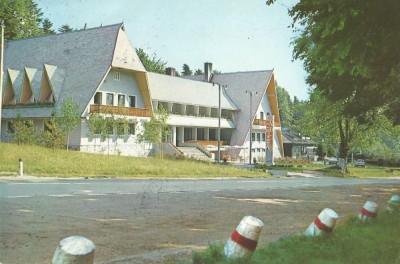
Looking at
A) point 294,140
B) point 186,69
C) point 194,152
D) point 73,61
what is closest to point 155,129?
point 73,61

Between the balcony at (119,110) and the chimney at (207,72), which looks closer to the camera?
the balcony at (119,110)

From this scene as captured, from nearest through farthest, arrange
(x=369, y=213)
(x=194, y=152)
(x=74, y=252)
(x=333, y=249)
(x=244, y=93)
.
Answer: (x=74, y=252) → (x=333, y=249) → (x=369, y=213) → (x=194, y=152) → (x=244, y=93)

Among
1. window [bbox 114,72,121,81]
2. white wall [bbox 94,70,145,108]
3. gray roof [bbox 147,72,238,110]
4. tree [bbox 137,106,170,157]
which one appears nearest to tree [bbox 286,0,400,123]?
tree [bbox 137,106,170,157]

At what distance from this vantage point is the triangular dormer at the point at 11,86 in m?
45.7

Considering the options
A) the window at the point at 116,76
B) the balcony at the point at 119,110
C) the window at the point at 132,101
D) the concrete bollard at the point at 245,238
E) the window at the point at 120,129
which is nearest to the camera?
the concrete bollard at the point at 245,238

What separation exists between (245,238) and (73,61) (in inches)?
1689

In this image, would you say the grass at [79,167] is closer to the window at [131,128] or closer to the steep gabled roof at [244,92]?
the window at [131,128]

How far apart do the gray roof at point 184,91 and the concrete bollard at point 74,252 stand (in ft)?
160

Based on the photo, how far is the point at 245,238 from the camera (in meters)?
5.11

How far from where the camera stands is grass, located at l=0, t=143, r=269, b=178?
25469 millimetres

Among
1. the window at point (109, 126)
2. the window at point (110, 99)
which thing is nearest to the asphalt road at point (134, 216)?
the window at point (109, 126)

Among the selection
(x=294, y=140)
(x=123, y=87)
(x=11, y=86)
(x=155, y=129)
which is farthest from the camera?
(x=294, y=140)

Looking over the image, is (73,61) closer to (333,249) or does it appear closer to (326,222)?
(326,222)

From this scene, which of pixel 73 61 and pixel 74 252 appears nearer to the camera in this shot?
pixel 74 252
